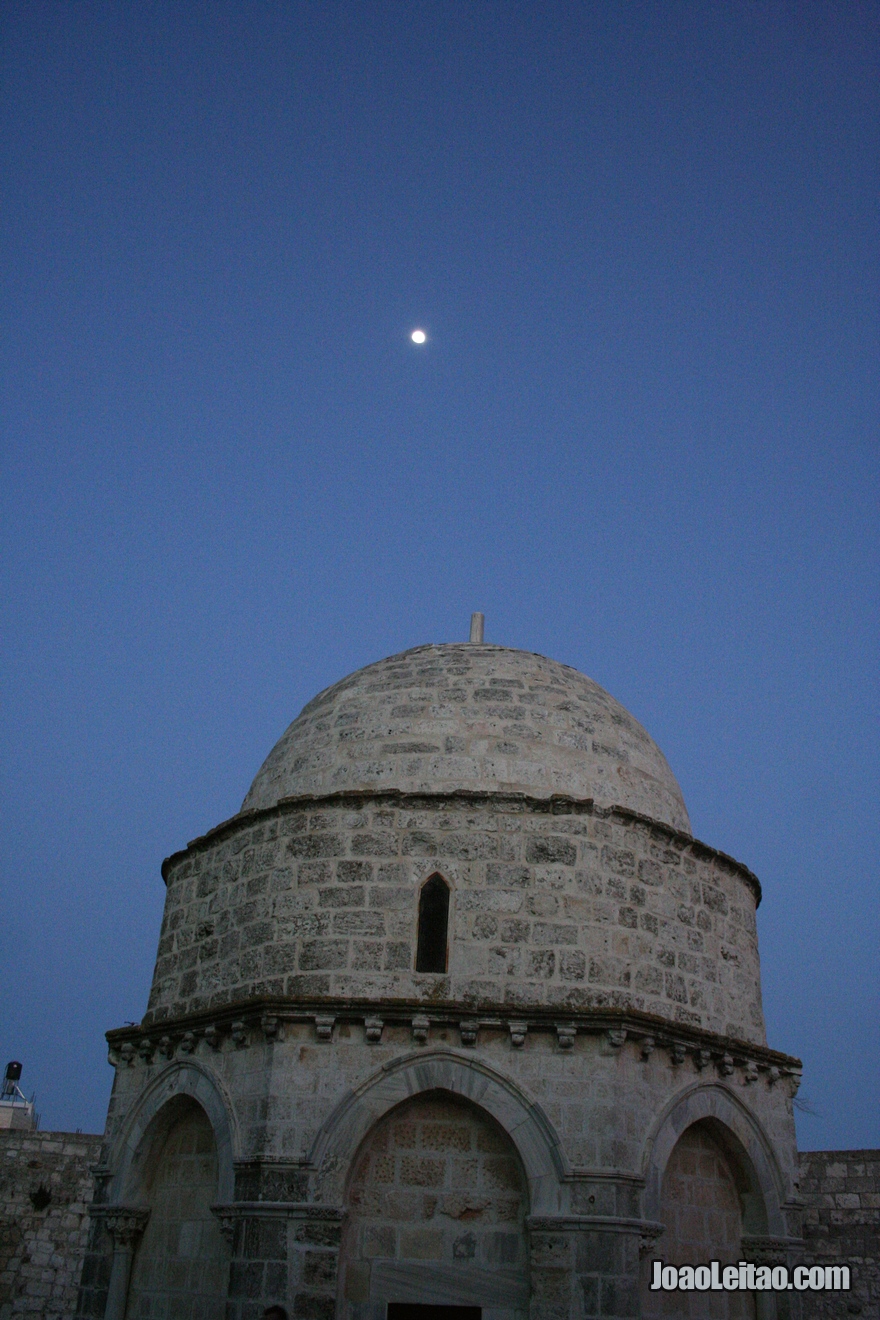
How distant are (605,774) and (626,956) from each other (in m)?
2.00

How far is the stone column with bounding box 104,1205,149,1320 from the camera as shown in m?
8.86

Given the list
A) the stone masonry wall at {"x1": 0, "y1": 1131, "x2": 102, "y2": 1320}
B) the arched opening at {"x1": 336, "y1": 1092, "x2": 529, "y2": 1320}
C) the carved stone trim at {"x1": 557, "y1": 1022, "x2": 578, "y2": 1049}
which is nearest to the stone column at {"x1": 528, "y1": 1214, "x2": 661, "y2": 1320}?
the arched opening at {"x1": 336, "y1": 1092, "x2": 529, "y2": 1320}

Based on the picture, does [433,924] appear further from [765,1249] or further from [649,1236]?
[765,1249]

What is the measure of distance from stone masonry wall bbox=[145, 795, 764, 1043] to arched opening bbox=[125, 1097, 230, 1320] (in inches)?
39.9

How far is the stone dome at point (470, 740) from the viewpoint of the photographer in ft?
31.4

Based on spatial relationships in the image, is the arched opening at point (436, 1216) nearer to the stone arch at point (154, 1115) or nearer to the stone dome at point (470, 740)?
the stone arch at point (154, 1115)

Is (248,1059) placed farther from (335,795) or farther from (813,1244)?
(813,1244)

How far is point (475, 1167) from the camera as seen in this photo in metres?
7.86

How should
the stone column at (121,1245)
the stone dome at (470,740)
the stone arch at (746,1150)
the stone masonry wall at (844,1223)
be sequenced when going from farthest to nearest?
the stone masonry wall at (844,1223) < the stone dome at (470,740) < the stone column at (121,1245) < the stone arch at (746,1150)

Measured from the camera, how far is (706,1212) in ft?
28.6

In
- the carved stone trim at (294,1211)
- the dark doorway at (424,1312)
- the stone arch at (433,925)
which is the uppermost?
the stone arch at (433,925)

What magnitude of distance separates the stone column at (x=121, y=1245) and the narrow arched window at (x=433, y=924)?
356 centimetres

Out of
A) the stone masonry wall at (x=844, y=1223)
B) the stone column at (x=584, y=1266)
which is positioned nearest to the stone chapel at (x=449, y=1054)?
the stone column at (x=584, y=1266)

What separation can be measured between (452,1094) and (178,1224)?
114 inches
